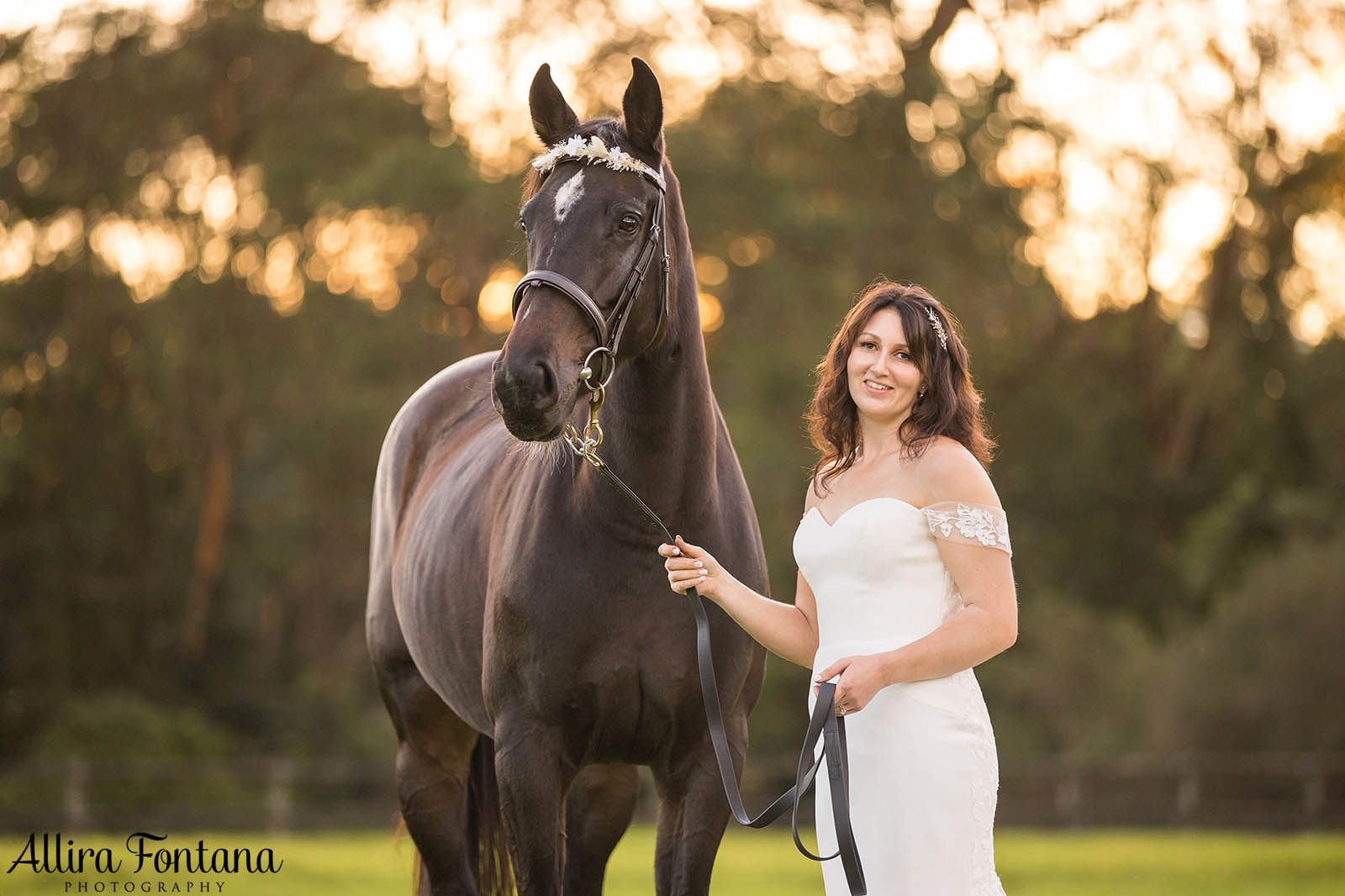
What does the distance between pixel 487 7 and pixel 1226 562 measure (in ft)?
40.6

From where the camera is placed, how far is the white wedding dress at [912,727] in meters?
3.11

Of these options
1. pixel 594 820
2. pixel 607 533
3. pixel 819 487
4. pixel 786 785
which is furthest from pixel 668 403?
pixel 786 785

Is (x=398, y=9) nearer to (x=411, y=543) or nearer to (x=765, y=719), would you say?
(x=765, y=719)

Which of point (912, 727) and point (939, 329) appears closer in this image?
point (912, 727)

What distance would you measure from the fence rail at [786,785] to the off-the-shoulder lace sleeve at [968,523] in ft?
49.0

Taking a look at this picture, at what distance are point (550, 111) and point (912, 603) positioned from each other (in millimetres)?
1504

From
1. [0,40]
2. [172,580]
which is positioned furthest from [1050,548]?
[0,40]

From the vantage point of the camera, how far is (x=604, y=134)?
11.7 ft

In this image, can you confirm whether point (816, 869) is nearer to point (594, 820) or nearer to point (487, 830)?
point (487, 830)

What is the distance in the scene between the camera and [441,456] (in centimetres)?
568

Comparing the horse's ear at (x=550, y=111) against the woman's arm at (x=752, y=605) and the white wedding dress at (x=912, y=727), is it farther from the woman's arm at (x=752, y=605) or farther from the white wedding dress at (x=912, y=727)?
the white wedding dress at (x=912, y=727)

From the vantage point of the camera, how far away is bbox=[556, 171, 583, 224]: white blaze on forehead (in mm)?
3373

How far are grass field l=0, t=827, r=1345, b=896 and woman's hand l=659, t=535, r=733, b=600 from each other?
247 inches

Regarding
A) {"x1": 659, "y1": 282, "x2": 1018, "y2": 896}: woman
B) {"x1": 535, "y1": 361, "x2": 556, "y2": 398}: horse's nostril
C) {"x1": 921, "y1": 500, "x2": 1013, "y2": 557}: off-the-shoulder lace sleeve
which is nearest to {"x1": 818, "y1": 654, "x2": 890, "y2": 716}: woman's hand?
{"x1": 659, "y1": 282, "x2": 1018, "y2": 896}: woman
